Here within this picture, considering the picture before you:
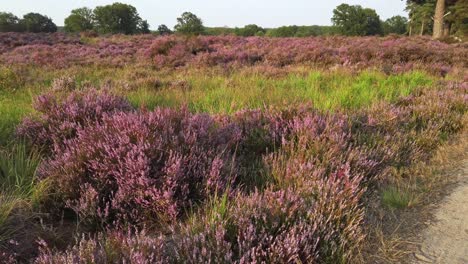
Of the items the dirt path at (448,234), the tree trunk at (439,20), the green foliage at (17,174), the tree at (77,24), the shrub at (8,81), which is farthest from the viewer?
the tree at (77,24)

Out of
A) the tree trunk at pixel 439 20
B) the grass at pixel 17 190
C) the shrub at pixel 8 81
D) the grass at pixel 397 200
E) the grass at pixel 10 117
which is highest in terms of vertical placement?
the tree trunk at pixel 439 20

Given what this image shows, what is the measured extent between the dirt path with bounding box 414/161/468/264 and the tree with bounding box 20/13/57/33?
142ft

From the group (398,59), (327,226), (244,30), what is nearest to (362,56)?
(398,59)

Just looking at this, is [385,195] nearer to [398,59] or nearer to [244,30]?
[398,59]

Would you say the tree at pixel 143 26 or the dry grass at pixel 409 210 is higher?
the tree at pixel 143 26

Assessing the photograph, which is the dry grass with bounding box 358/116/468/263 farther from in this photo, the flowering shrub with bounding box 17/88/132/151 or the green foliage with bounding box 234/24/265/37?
the green foliage with bounding box 234/24/265/37

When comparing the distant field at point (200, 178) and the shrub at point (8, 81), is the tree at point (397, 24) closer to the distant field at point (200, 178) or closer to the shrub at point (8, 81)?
the shrub at point (8, 81)

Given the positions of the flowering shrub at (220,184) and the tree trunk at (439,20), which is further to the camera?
the tree trunk at (439,20)

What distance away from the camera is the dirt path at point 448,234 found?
2.54m

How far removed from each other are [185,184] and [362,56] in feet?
40.4

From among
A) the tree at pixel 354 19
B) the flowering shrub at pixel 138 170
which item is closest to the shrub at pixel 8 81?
the flowering shrub at pixel 138 170

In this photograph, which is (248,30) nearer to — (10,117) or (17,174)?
(10,117)

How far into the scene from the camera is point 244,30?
75688 millimetres

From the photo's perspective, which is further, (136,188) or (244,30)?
(244,30)
